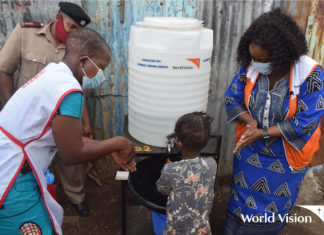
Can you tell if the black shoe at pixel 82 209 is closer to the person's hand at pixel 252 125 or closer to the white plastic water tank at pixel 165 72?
the white plastic water tank at pixel 165 72

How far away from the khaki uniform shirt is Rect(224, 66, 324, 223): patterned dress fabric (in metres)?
1.55

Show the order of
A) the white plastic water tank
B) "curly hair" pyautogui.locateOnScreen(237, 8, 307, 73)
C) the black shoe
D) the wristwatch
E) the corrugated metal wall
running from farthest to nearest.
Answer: the black shoe, the corrugated metal wall, the white plastic water tank, the wristwatch, "curly hair" pyautogui.locateOnScreen(237, 8, 307, 73)

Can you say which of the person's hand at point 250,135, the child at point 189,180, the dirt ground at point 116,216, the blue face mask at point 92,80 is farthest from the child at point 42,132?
the dirt ground at point 116,216

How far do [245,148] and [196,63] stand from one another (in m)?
A: 0.72

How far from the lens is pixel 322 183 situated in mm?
3455

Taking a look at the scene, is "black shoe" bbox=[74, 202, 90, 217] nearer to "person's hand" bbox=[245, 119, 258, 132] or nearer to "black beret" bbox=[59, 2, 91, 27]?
"black beret" bbox=[59, 2, 91, 27]

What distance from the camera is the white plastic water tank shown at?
2.14 m

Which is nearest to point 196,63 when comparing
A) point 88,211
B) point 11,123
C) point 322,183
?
point 11,123

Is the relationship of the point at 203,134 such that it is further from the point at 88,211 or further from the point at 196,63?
the point at 88,211

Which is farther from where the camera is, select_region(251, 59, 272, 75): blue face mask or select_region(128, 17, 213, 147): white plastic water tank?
select_region(128, 17, 213, 147): white plastic water tank

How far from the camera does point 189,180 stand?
1702 mm

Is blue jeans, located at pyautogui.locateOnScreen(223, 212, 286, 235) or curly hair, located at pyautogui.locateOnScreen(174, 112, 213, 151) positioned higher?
curly hair, located at pyautogui.locateOnScreen(174, 112, 213, 151)

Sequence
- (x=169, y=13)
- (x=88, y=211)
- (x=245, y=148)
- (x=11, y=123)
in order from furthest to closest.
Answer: (x=88, y=211), (x=169, y=13), (x=245, y=148), (x=11, y=123)

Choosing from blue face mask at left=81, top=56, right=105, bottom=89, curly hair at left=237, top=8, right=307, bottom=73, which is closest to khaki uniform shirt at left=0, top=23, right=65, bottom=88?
blue face mask at left=81, top=56, right=105, bottom=89
